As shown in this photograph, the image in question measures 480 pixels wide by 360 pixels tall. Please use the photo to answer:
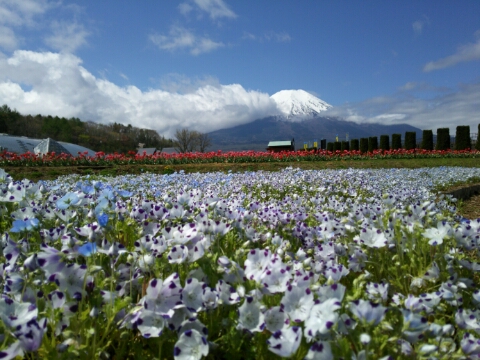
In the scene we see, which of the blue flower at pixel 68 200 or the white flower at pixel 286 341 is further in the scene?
the blue flower at pixel 68 200

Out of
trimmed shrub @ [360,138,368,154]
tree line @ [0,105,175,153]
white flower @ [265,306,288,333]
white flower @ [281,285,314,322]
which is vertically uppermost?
tree line @ [0,105,175,153]

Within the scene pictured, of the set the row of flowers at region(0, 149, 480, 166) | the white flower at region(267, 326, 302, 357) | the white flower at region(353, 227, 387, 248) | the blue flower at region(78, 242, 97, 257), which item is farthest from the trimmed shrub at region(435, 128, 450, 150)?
the blue flower at region(78, 242, 97, 257)

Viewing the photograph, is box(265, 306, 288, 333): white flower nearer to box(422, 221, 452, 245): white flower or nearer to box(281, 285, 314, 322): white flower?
box(281, 285, 314, 322): white flower

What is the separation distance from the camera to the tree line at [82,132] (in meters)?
73.8

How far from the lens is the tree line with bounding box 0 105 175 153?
242 feet

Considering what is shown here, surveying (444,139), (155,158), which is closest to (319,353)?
(155,158)

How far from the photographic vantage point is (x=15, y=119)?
73.8 metres

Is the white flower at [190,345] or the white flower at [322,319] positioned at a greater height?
the white flower at [322,319]

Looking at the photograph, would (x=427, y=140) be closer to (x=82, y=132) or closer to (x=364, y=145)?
(x=364, y=145)

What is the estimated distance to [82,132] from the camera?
95.6 metres

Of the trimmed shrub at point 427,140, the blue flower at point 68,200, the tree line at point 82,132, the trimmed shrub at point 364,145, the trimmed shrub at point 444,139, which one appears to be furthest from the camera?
the tree line at point 82,132

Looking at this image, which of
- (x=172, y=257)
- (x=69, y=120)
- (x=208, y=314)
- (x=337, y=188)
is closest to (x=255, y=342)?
(x=208, y=314)

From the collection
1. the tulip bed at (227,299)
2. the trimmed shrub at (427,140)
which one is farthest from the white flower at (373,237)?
the trimmed shrub at (427,140)

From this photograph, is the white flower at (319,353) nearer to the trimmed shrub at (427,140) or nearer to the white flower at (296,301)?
the white flower at (296,301)
